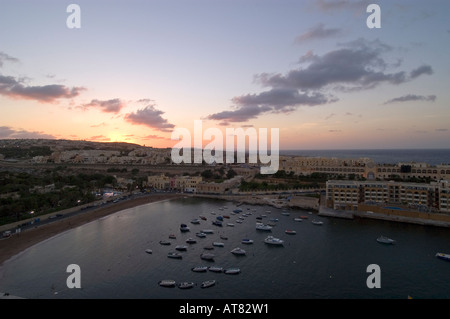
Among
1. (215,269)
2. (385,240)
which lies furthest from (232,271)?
(385,240)

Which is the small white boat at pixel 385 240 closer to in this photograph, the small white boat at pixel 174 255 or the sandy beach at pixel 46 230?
the small white boat at pixel 174 255

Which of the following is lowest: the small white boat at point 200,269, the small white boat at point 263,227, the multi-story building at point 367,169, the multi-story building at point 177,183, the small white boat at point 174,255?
the small white boat at point 200,269

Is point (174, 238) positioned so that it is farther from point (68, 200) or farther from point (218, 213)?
point (68, 200)

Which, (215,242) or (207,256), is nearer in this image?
(207,256)

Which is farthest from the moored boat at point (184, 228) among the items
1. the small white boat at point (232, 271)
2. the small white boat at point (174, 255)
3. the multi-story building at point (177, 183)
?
the multi-story building at point (177, 183)

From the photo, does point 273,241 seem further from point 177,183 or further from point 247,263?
point 177,183

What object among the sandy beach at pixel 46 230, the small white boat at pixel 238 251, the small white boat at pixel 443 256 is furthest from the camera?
the sandy beach at pixel 46 230
